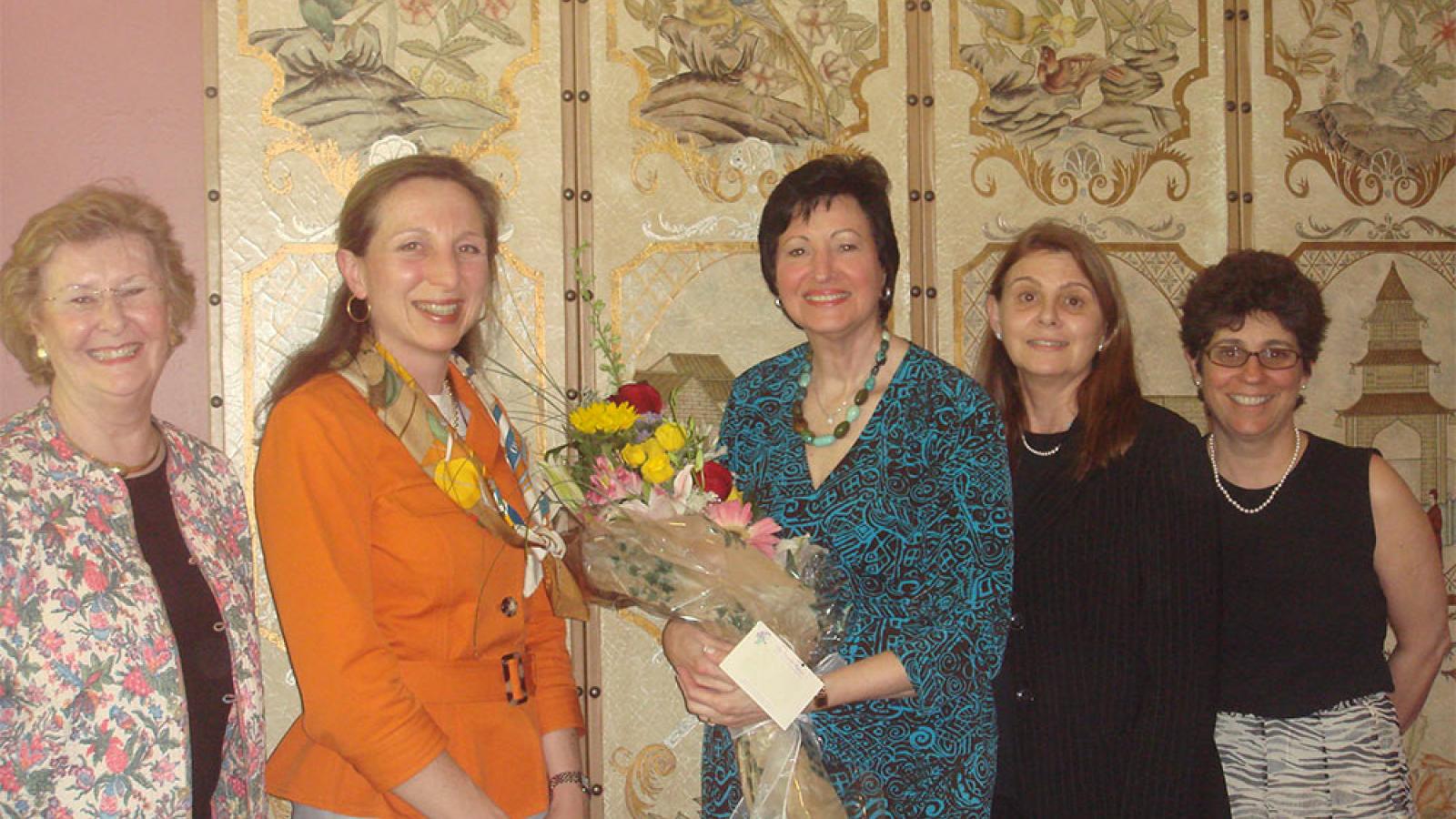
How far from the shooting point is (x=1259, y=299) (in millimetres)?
2393

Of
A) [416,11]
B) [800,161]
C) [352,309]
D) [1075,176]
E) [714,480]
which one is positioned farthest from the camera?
[1075,176]

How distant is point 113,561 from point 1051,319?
1.65 metres

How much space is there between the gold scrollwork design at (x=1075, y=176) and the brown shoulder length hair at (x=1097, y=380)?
28.0 inches

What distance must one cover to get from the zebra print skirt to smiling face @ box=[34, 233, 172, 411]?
2.06 metres

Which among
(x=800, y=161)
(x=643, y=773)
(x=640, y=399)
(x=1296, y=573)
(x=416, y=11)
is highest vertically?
(x=416, y=11)

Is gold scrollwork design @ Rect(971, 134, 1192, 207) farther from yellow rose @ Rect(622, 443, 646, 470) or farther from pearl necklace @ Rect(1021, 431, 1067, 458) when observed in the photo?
yellow rose @ Rect(622, 443, 646, 470)

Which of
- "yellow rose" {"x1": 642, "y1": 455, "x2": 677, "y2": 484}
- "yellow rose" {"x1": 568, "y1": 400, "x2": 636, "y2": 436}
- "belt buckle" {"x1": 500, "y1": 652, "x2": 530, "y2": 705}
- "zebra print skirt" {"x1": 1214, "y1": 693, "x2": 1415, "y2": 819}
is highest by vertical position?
"yellow rose" {"x1": 568, "y1": 400, "x2": 636, "y2": 436}

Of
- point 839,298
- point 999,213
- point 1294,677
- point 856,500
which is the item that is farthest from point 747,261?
point 1294,677

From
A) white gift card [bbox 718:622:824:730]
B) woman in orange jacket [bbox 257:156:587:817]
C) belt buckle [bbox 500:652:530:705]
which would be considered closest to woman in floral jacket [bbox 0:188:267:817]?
woman in orange jacket [bbox 257:156:587:817]

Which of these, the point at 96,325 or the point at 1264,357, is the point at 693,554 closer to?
the point at 96,325

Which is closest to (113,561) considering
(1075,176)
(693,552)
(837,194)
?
(693,552)

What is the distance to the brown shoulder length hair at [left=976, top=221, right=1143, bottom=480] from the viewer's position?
2186 millimetres

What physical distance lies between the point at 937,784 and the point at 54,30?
8.00ft

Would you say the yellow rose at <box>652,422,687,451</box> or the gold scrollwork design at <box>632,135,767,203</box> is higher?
the gold scrollwork design at <box>632,135,767,203</box>
